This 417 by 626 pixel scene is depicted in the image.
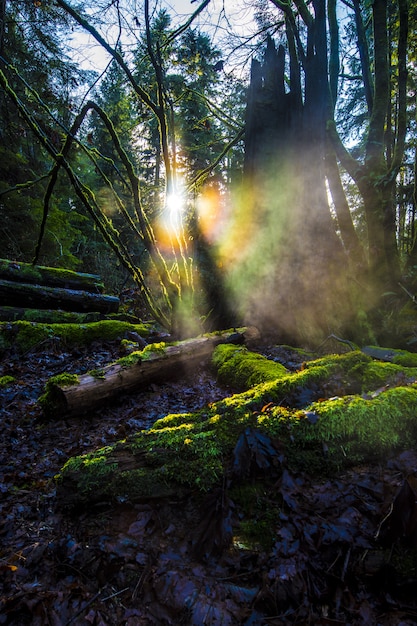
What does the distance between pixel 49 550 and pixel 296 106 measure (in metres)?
8.79

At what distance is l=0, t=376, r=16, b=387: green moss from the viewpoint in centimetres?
434

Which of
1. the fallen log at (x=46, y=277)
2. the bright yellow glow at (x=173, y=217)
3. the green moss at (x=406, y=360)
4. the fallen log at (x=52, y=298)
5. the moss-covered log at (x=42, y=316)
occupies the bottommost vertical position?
the green moss at (x=406, y=360)

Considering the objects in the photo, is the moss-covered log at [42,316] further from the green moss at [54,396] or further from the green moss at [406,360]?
the green moss at [406,360]

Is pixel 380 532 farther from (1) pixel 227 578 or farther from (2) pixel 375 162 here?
(2) pixel 375 162

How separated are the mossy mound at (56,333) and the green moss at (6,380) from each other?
1.21 m

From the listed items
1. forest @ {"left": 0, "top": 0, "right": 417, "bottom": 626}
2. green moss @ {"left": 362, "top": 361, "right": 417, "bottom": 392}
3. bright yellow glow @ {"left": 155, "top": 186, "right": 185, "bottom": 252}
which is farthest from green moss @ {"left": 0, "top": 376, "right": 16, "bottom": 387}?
green moss @ {"left": 362, "top": 361, "right": 417, "bottom": 392}

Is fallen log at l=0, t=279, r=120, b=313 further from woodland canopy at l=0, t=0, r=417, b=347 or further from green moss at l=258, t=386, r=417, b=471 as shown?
green moss at l=258, t=386, r=417, b=471

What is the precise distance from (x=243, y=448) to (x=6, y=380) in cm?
405

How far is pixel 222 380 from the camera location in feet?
15.3

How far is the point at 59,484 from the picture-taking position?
6.69ft

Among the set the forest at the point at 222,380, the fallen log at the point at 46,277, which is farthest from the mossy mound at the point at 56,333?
the fallen log at the point at 46,277

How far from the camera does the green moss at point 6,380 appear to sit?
4.34m

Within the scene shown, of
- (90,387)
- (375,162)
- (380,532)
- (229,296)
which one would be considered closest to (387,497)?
(380,532)

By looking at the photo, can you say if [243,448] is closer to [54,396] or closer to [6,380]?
[54,396]
